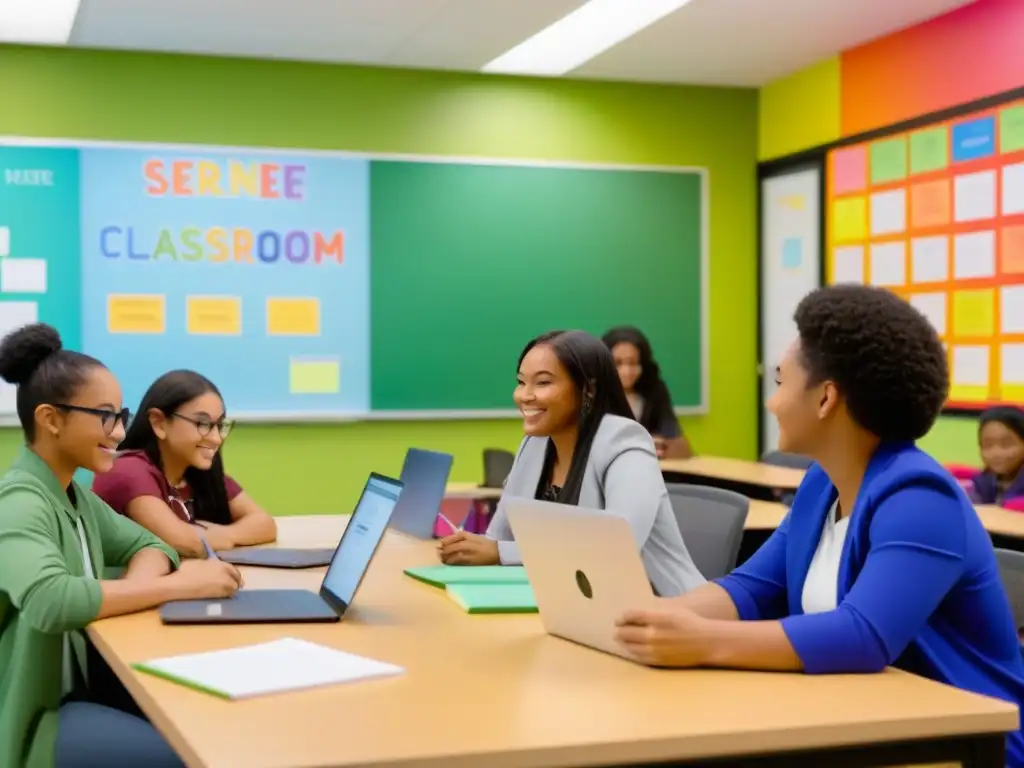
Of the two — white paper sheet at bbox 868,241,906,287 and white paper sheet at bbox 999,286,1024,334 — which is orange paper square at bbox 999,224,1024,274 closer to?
white paper sheet at bbox 999,286,1024,334

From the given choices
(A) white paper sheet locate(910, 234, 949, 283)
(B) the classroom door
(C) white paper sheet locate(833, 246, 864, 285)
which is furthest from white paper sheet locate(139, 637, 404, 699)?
(B) the classroom door

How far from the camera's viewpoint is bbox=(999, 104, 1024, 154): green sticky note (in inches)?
215

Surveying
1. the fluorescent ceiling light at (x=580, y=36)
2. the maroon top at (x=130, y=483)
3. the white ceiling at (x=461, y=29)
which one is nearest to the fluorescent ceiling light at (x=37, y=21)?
the white ceiling at (x=461, y=29)

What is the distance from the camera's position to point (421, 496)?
3547mm

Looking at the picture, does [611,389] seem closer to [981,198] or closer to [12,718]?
[12,718]

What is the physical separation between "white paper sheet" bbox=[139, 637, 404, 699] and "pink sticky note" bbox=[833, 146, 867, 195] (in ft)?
16.7

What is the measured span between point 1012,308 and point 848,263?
1.21m

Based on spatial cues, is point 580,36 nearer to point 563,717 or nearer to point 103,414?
point 103,414

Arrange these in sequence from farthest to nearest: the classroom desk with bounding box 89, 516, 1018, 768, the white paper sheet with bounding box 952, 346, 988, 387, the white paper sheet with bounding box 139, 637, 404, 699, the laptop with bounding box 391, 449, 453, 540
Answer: the white paper sheet with bounding box 952, 346, 988, 387 < the laptop with bounding box 391, 449, 453, 540 < the white paper sheet with bounding box 139, 637, 404, 699 < the classroom desk with bounding box 89, 516, 1018, 768

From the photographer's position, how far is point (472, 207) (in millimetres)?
6828

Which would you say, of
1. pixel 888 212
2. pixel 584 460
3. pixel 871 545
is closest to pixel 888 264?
pixel 888 212

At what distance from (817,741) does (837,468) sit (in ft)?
1.75

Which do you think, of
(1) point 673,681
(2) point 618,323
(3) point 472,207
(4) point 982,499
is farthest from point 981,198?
(1) point 673,681

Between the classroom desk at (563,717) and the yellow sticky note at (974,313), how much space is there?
413 cm
